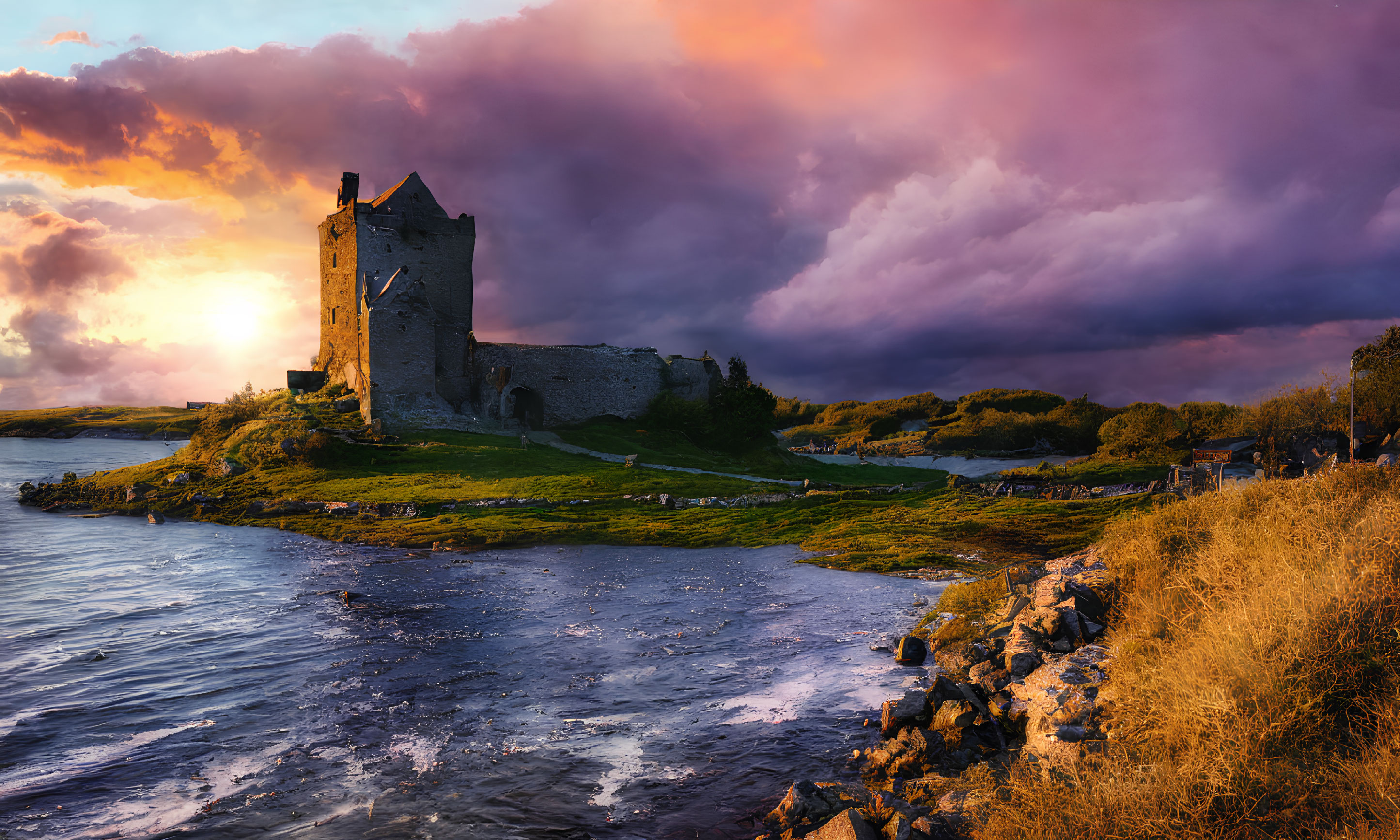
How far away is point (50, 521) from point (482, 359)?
24.1m

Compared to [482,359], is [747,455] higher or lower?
lower

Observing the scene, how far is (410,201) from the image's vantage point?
152 feet

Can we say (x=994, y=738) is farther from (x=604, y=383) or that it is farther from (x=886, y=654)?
(x=604, y=383)

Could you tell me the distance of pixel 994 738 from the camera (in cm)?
635

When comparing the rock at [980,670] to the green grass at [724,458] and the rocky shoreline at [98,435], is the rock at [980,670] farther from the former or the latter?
the rocky shoreline at [98,435]

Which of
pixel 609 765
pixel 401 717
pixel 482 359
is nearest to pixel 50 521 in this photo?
pixel 482 359

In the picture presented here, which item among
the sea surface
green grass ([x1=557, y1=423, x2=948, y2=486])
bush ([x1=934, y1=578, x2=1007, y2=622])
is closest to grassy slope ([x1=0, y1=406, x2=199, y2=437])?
green grass ([x1=557, y1=423, x2=948, y2=486])

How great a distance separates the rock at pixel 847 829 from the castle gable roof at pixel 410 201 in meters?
49.1

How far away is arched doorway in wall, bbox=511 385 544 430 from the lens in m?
47.7

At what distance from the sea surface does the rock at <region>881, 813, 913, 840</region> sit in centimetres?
139

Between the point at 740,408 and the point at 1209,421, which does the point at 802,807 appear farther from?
the point at 1209,421

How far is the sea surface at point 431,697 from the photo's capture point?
241 inches

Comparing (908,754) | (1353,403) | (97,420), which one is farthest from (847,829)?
(97,420)

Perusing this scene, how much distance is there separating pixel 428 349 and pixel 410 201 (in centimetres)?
1218
